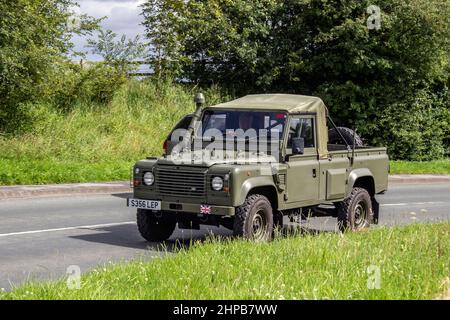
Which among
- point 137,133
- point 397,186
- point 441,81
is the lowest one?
point 397,186

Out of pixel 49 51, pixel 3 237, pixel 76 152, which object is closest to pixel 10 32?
pixel 49 51

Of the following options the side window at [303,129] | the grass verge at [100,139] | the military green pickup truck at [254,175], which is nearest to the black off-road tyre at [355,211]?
the military green pickup truck at [254,175]

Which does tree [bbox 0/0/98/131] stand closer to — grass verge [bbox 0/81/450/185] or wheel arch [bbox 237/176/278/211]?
grass verge [bbox 0/81/450/185]

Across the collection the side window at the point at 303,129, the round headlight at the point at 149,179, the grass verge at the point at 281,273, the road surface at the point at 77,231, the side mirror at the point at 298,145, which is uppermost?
the side window at the point at 303,129

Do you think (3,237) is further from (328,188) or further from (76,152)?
(76,152)

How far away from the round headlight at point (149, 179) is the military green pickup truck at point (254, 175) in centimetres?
1

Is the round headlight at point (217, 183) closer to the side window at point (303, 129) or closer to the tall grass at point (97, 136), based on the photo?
the side window at point (303, 129)

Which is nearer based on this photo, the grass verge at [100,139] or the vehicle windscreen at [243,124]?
the vehicle windscreen at [243,124]

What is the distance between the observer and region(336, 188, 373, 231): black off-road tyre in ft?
41.1

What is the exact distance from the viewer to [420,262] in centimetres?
871

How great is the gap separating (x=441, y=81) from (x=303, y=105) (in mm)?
22402

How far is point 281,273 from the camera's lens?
308 inches

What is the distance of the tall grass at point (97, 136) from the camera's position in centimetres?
2025

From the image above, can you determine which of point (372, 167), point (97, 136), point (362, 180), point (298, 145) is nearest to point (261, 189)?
point (298, 145)
